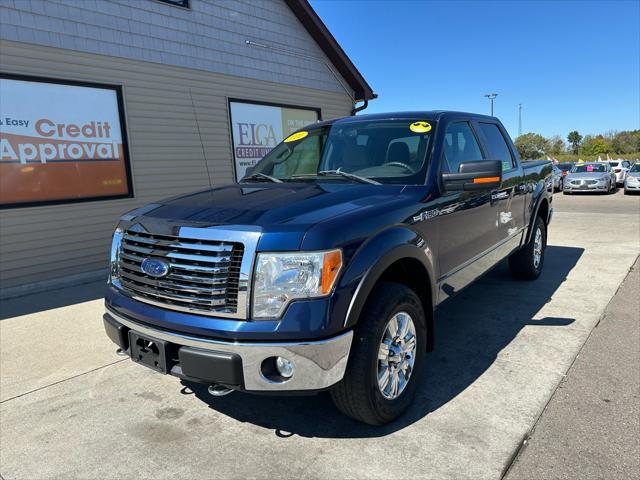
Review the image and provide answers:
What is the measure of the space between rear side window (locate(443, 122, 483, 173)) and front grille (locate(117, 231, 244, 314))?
1836 millimetres

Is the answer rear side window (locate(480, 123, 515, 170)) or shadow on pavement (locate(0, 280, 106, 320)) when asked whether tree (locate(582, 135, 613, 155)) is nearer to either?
rear side window (locate(480, 123, 515, 170))

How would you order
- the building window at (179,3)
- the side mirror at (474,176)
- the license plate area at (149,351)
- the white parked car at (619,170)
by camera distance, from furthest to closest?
the white parked car at (619,170) → the building window at (179,3) → the side mirror at (474,176) → the license plate area at (149,351)

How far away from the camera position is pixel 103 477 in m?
2.37

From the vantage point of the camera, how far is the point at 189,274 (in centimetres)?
236

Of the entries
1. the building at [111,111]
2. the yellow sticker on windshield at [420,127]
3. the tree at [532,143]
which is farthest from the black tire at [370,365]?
the tree at [532,143]

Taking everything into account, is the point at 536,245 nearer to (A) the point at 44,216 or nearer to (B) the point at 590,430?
(B) the point at 590,430

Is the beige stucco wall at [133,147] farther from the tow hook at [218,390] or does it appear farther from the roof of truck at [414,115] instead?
the tow hook at [218,390]

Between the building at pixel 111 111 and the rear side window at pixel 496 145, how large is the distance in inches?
114

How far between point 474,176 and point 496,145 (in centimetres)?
183

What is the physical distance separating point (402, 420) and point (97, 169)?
6.02m

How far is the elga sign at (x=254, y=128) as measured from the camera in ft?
29.5

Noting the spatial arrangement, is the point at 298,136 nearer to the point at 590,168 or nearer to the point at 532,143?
the point at 590,168

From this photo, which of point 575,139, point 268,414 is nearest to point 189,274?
point 268,414

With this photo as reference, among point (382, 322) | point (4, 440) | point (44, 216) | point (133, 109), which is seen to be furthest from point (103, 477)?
point (133, 109)
